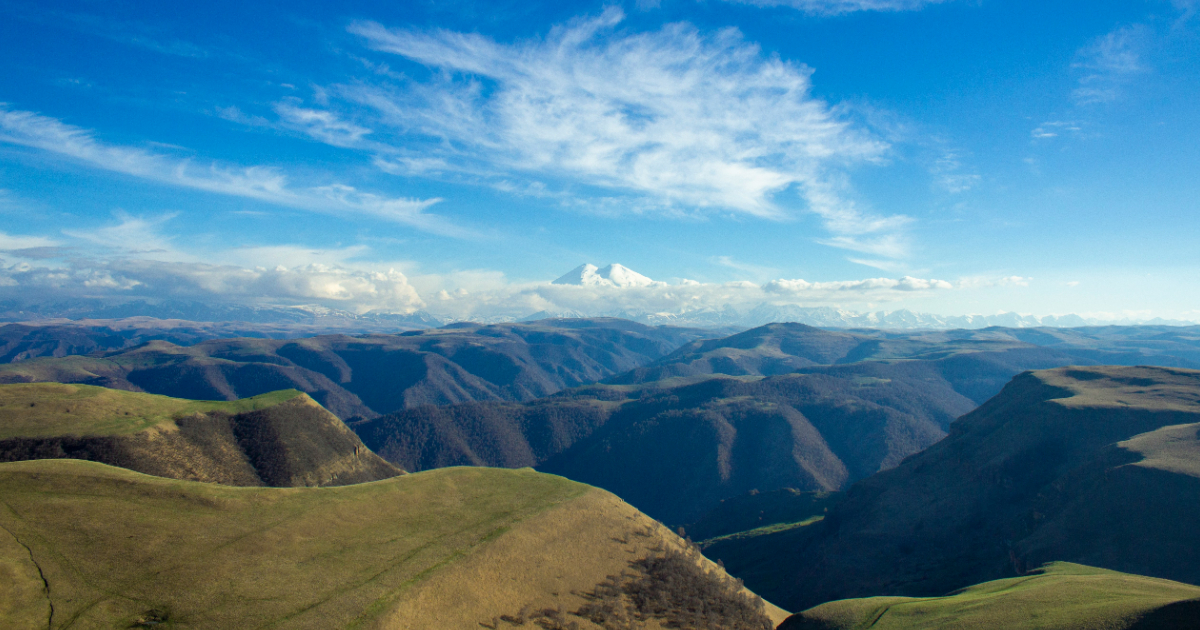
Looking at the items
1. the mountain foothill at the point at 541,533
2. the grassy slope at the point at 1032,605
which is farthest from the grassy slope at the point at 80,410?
the grassy slope at the point at 1032,605

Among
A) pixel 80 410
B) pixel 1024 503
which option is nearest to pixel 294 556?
pixel 80 410

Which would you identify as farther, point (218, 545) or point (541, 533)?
point (541, 533)

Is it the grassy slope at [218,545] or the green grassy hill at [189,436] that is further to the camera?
the green grassy hill at [189,436]

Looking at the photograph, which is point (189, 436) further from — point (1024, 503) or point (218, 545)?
point (1024, 503)

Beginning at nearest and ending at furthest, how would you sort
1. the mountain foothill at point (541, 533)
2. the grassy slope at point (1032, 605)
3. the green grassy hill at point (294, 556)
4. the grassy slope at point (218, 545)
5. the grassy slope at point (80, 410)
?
the green grassy hill at point (294, 556) < the grassy slope at point (218, 545) < the grassy slope at point (1032, 605) < the mountain foothill at point (541, 533) < the grassy slope at point (80, 410)

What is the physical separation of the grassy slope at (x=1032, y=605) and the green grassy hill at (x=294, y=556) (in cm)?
1008

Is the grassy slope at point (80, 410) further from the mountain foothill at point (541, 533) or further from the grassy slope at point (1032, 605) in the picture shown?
the grassy slope at point (1032, 605)


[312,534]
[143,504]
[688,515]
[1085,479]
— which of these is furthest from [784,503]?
[143,504]

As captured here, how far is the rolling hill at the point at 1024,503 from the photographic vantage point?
6550 centimetres

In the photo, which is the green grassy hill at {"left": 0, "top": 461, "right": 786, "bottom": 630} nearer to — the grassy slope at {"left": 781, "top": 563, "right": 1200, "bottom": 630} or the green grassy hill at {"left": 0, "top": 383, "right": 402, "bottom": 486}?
the grassy slope at {"left": 781, "top": 563, "right": 1200, "bottom": 630}

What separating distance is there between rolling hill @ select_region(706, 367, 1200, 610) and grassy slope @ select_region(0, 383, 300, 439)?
112 m

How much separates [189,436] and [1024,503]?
459 feet

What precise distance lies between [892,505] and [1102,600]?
71986 mm

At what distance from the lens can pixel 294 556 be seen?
139 ft
